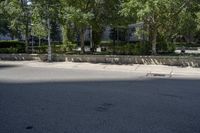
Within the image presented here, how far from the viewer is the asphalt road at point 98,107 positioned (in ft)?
23.2

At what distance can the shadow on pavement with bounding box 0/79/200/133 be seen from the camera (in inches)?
278

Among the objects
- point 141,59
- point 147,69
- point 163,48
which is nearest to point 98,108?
point 147,69

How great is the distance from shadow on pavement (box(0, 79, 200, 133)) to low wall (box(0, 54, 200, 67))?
8173 millimetres

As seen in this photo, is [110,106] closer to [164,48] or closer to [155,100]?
[155,100]

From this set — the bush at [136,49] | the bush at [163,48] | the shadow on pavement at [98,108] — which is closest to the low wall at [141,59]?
the bush at [136,49]

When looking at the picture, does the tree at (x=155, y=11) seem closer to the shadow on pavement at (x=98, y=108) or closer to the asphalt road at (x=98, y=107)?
the asphalt road at (x=98, y=107)

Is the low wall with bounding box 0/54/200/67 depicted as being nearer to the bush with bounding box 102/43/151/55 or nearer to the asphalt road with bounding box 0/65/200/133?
the bush with bounding box 102/43/151/55

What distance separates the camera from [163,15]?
22.7 m

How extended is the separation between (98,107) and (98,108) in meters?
0.13

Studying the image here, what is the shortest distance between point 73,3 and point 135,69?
7475mm

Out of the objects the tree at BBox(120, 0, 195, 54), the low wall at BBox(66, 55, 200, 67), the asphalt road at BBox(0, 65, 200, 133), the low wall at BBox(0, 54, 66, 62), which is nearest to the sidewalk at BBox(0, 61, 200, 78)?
the low wall at BBox(66, 55, 200, 67)

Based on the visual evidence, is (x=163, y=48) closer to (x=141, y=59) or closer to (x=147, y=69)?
(x=141, y=59)

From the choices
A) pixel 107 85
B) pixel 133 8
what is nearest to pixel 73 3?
pixel 133 8

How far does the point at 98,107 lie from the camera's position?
354 inches
